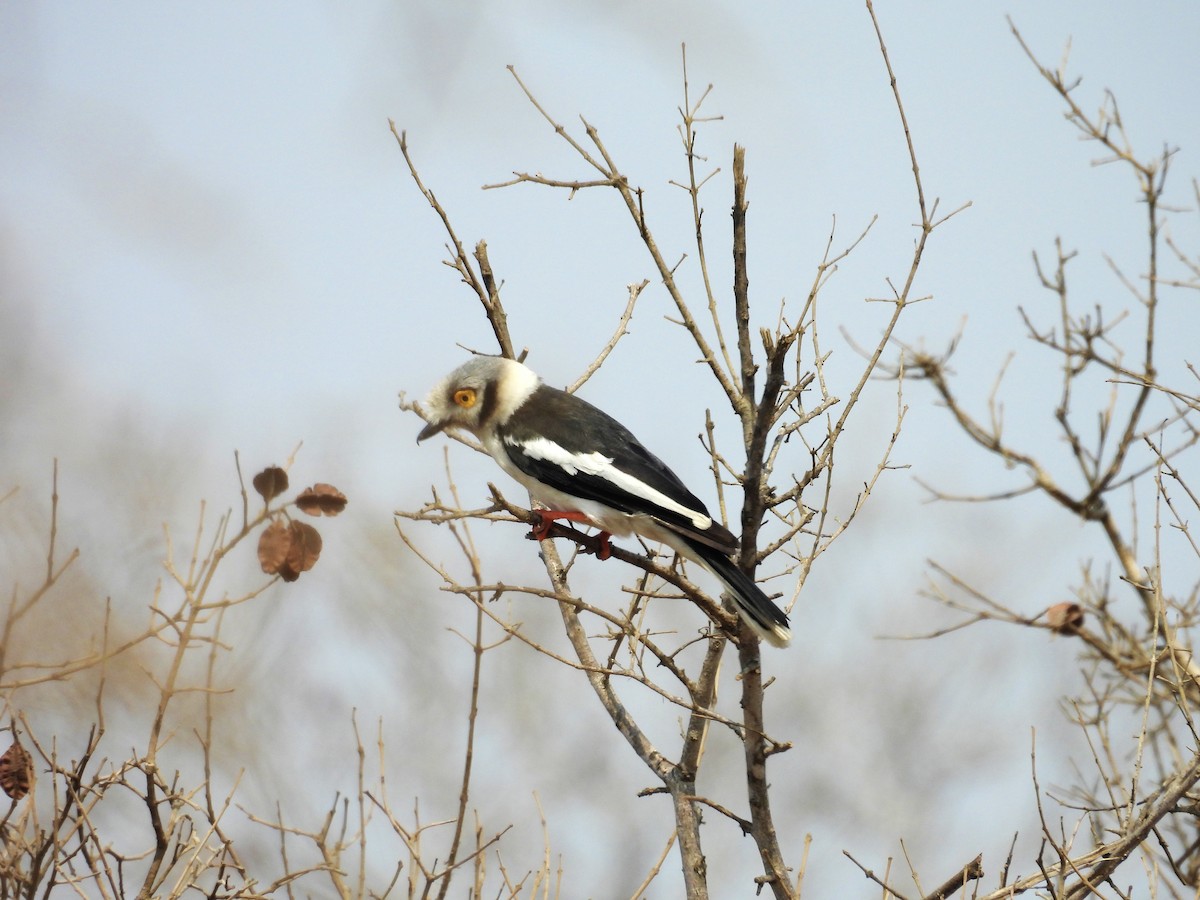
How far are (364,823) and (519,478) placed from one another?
7.32 feet

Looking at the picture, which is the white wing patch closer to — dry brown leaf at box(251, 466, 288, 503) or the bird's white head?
the bird's white head

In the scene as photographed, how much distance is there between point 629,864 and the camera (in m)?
12.9

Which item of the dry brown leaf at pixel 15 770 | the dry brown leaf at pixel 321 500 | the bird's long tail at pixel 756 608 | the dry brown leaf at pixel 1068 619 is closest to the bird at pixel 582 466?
the bird's long tail at pixel 756 608

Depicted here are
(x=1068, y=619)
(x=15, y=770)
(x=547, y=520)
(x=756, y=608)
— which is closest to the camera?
(x=15, y=770)

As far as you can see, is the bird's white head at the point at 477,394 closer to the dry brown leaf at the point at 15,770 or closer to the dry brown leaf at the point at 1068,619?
the dry brown leaf at the point at 15,770

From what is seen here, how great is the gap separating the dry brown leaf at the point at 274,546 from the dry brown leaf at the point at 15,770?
0.99 meters

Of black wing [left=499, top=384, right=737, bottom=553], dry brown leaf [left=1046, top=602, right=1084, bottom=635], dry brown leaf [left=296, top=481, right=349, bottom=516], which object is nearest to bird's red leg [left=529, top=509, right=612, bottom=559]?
black wing [left=499, top=384, right=737, bottom=553]

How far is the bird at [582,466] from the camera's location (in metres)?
4.73

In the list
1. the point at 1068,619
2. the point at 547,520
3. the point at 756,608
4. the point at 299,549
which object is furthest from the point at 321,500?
the point at 1068,619

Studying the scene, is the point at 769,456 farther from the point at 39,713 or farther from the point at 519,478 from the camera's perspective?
the point at 39,713

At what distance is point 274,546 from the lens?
14.1 feet

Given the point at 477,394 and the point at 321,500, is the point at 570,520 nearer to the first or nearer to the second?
the point at 477,394

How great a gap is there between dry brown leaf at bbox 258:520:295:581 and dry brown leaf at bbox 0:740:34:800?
99 centimetres

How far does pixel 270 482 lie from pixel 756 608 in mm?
1856
